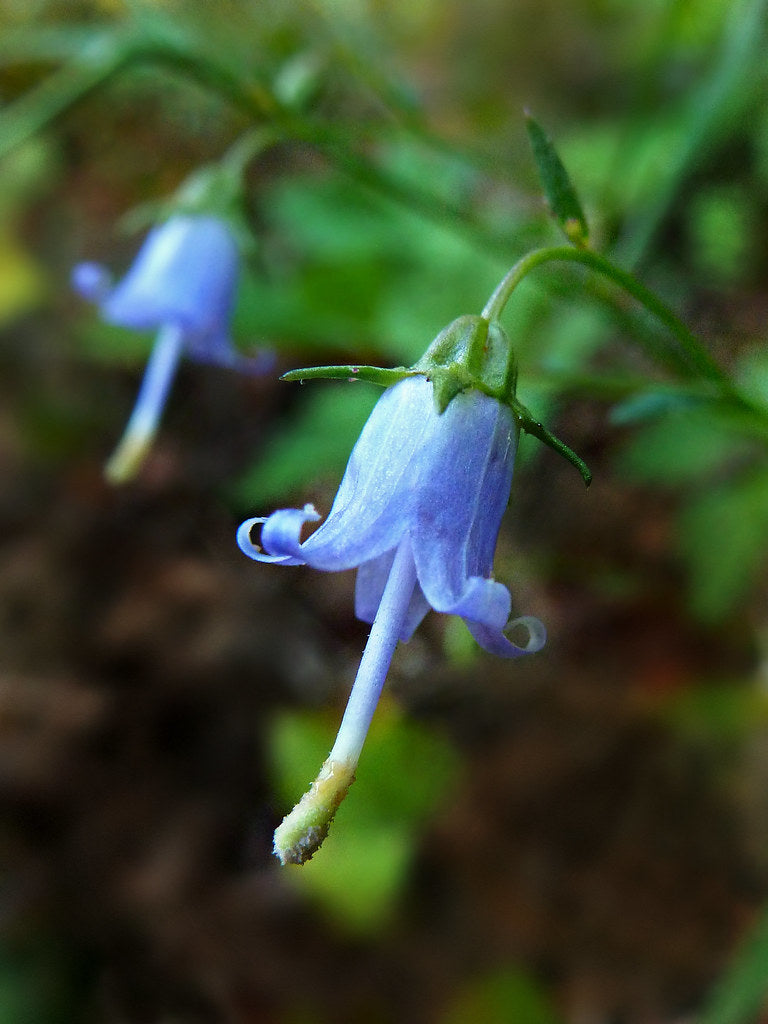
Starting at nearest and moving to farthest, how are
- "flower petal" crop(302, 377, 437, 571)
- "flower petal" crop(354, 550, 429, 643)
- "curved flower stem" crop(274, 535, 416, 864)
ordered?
"curved flower stem" crop(274, 535, 416, 864)
"flower petal" crop(302, 377, 437, 571)
"flower petal" crop(354, 550, 429, 643)

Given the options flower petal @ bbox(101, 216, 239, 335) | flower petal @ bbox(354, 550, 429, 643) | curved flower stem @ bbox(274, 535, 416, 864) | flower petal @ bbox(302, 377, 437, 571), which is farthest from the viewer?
flower petal @ bbox(101, 216, 239, 335)

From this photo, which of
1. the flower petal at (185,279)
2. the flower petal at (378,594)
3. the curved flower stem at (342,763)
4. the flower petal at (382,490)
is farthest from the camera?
the flower petal at (185,279)

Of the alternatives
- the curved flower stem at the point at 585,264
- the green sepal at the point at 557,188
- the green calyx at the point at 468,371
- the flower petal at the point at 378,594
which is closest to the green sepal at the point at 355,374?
the green calyx at the point at 468,371

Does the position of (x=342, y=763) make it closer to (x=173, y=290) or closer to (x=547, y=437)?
(x=547, y=437)

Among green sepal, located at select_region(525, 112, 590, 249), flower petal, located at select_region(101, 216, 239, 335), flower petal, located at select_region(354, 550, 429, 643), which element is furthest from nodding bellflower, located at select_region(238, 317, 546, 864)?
flower petal, located at select_region(101, 216, 239, 335)

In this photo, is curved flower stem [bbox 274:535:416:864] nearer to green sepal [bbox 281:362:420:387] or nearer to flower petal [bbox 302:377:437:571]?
flower petal [bbox 302:377:437:571]

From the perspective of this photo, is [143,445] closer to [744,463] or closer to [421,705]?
[421,705]

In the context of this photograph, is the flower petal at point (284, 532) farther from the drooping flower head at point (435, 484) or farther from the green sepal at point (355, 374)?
the green sepal at point (355, 374)
